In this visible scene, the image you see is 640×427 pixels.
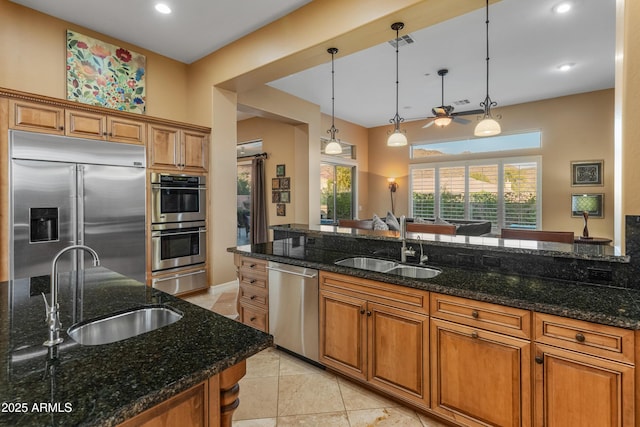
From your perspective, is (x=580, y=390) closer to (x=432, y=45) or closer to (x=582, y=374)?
(x=582, y=374)

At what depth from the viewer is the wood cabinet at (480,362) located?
5.14 ft

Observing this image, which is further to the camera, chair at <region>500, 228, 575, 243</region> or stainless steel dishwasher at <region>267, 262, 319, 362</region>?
chair at <region>500, 228, 575, 243</region>

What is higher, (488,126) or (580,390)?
(488,126)

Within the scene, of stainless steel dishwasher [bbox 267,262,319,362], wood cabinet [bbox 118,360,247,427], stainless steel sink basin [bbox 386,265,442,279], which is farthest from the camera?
stainless steel dishwasher [bbox 267,262,319,362]

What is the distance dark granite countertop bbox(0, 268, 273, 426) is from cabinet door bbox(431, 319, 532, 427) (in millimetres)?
1160

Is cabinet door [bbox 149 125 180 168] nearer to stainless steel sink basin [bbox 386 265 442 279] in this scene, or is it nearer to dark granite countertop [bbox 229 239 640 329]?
dark granite countertop [bbox 229 239 640 329]

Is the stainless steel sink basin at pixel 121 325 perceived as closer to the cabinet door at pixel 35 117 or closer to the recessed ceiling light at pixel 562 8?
the cabinet door at pixel 35 117

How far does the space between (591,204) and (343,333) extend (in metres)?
6.18

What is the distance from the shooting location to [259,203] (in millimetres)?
7098

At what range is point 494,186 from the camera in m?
7.16

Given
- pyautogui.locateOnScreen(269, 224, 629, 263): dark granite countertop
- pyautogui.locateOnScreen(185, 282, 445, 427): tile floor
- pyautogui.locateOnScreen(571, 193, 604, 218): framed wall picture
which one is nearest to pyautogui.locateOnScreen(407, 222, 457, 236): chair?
pyautogui.locateOnScreen(269, 224, 629, 263): dark granite countertop

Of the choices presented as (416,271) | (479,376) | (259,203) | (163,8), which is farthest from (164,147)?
(479,376)

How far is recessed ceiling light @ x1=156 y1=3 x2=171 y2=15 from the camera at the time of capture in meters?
3.35

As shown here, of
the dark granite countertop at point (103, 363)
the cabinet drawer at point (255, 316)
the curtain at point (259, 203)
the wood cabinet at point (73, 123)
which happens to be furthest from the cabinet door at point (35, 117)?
the curtain at point (259, 203)
